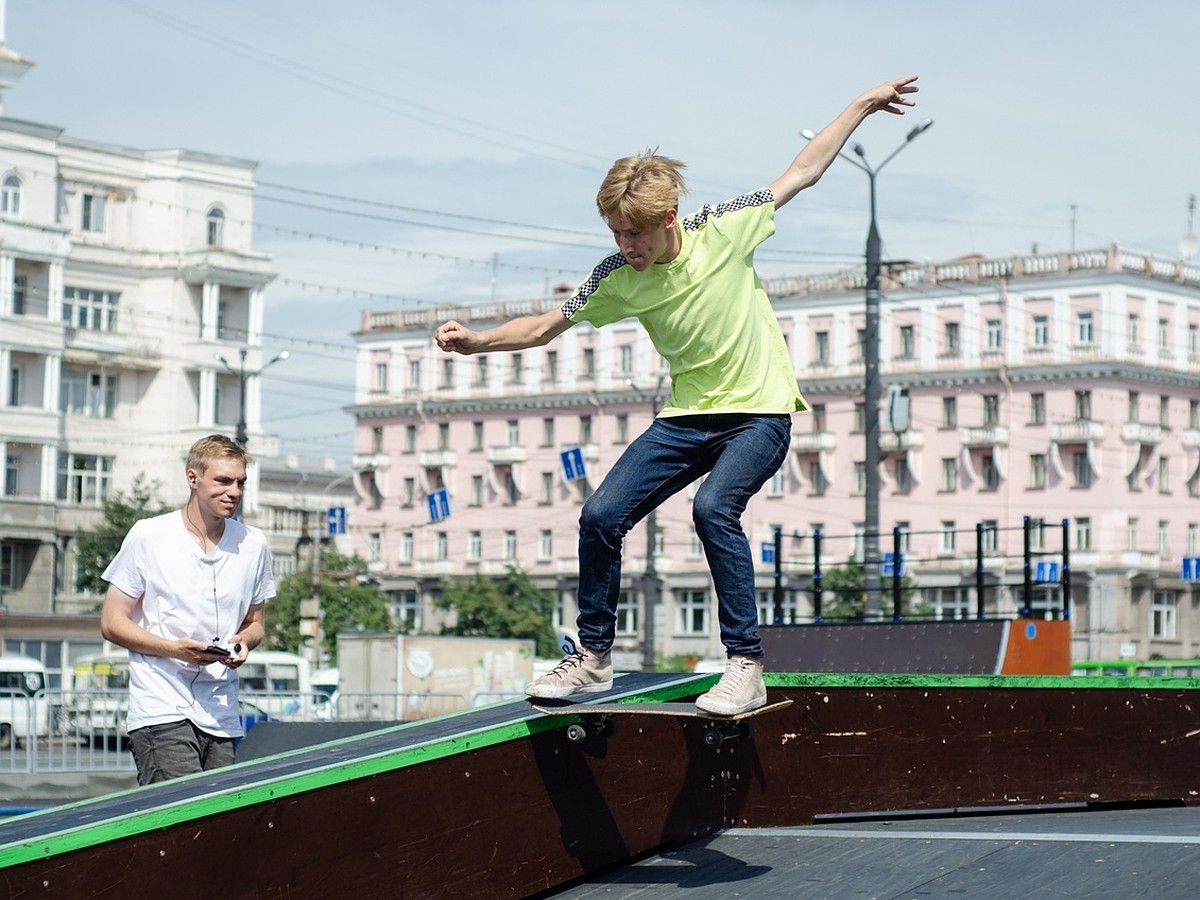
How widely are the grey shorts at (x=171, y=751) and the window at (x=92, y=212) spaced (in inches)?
2538

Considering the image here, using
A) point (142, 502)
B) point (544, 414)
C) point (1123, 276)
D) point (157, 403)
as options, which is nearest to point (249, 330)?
point (157, 403)

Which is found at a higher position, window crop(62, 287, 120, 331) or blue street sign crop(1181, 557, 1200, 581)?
window crop(62, 287, 120, 331)

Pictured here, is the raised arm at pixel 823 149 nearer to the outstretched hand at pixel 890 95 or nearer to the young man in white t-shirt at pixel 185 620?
the outstretched hand at pixel 890 95

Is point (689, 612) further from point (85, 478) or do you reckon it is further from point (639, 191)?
point (639, 191)

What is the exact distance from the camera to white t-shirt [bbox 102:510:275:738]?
6.41 m

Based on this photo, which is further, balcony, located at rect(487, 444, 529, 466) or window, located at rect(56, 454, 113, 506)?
balcony, located at rect(487, 444, 529, 466)

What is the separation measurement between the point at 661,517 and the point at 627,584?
369 centimetres

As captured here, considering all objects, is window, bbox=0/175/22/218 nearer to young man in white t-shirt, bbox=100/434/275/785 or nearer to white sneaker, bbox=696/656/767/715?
young man in white t-shirt, bbox=100/434/275/785

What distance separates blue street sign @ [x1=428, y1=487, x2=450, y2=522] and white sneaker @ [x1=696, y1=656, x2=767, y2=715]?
253ft

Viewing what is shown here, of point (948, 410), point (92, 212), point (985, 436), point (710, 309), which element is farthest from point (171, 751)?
point (948, 410)

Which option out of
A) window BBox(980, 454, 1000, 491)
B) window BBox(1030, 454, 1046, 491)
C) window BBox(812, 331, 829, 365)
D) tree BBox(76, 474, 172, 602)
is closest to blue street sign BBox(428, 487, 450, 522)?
window BBox(812, 331, 829, 365)

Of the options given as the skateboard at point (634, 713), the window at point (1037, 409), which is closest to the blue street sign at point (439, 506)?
the window at point (1037, 409)

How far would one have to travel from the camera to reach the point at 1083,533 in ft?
249

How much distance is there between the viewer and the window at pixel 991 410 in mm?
77750
